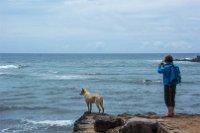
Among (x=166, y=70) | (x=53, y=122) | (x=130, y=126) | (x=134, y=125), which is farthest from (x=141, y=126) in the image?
(x=53, y=122)

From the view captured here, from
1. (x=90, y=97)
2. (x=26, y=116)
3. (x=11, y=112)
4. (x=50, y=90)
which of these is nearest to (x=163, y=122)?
(x=90, y=97)

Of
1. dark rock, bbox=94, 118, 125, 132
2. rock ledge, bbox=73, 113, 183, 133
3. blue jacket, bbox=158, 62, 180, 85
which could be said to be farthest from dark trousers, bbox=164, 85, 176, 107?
dark rock, bbox=94, 118, 125, 132

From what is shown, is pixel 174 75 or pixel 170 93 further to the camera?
pixel 170 93

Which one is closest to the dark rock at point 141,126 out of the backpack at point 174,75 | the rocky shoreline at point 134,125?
the rocky shoreline at point 134,125

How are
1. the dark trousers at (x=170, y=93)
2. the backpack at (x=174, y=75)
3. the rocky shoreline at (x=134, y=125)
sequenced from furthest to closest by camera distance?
1. the dark trousers at (x=170, y=93)
2. the backpack at (x=174, y=75)
3. the rocky shoreline at (x=134, y=125)

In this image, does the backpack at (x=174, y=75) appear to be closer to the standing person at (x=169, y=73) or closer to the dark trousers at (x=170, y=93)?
the standing person at (x=169, y=73)

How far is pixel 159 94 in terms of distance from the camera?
30.9 m

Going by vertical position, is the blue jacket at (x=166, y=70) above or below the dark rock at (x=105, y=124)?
above

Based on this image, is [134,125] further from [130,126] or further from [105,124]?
[105,124]

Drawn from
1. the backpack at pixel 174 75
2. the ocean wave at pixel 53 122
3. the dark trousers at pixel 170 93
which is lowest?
the ocean wave at pixel 53 122

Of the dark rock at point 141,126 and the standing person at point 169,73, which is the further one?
the standing person at point 169,73

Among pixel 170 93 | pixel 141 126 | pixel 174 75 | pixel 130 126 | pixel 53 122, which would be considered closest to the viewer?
pixel 141 126

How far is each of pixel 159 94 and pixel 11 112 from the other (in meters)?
11.4

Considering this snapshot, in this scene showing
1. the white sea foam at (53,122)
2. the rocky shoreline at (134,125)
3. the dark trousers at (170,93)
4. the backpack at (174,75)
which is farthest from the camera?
the white sea foam at (53,122)
